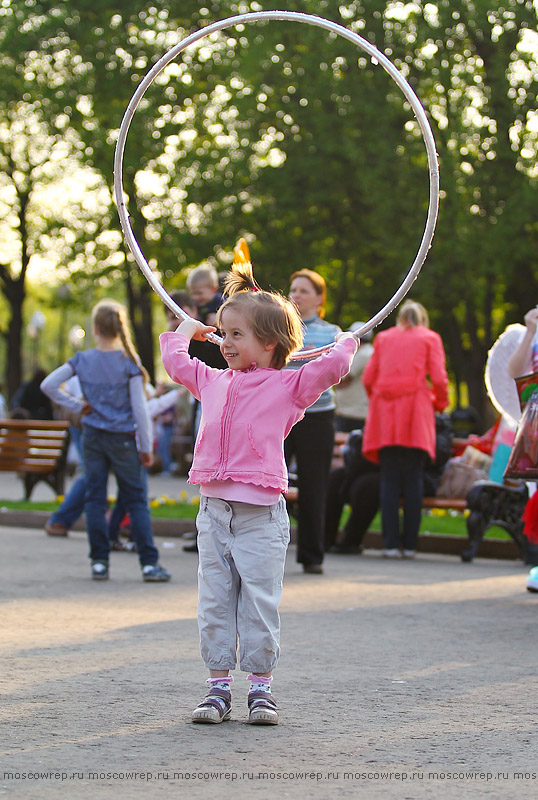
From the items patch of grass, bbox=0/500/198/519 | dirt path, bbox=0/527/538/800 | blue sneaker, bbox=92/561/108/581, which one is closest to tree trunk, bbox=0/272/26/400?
patch of grass, bbox=0/500/198/519

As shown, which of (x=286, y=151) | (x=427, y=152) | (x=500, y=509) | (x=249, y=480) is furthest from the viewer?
(x=286, y=151)

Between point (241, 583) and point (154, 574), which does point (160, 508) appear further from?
point (241, 583)

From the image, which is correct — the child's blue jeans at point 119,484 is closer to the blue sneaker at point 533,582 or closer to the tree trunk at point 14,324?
the blue sneaker at point 533,582

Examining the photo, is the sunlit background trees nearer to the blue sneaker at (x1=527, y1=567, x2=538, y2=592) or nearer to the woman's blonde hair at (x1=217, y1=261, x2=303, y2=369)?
the blue sneaker at (x1=527, y1=567, x2=538, y2=592)

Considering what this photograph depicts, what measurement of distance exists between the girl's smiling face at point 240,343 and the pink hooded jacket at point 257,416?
0.05 m

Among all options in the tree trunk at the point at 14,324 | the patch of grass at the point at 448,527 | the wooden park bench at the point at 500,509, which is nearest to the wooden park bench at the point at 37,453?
the patch of grass at the point at 448,527

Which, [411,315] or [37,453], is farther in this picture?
[37,453]

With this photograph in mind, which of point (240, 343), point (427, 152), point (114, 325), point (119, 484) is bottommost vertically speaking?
point (119, 484)

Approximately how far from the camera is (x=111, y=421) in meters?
9.27

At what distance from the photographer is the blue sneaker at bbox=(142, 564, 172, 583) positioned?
9180 millimetres

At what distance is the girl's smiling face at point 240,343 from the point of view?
491 centimetres

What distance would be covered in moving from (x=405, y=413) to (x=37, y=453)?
6716mm

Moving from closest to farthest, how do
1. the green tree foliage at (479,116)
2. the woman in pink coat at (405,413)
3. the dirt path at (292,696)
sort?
the dirt path at (292,696)
the woman in pink coat at (405,413)
the green tree foliage at (479,116)

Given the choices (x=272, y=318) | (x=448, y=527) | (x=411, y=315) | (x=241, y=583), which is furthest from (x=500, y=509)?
(x=272, y=318)
